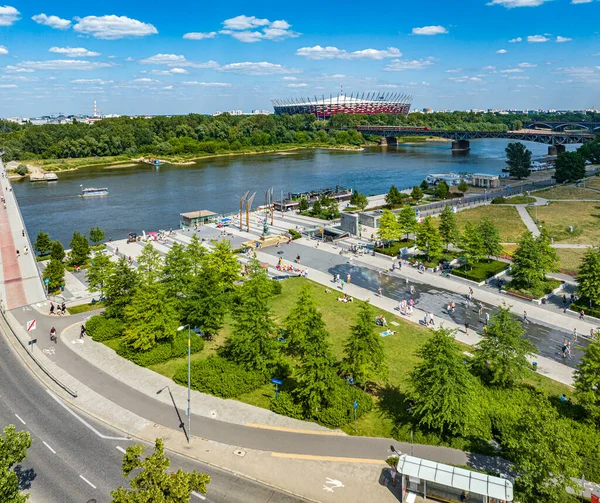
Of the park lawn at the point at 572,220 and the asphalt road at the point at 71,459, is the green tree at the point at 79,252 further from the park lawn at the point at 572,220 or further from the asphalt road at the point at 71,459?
the park lawn at the point at 572,220

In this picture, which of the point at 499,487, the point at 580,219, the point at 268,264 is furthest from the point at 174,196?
the point at 499,487

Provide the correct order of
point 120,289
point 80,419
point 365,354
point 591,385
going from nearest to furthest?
point 591,385, point 80,419, point 365,354, point 120,289

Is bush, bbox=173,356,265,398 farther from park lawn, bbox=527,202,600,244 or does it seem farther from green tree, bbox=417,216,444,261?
park lawn, bbox=527,202,600,244

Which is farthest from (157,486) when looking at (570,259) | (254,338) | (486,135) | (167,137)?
(486,135)

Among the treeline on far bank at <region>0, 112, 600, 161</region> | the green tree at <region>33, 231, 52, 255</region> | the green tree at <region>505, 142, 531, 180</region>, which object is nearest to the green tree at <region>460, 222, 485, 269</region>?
the green tree at <region>33, 231, 52, 255</region>

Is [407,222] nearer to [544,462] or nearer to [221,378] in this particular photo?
[221,378]


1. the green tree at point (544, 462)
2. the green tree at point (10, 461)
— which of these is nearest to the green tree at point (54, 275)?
the green tree at point (10, 461)
